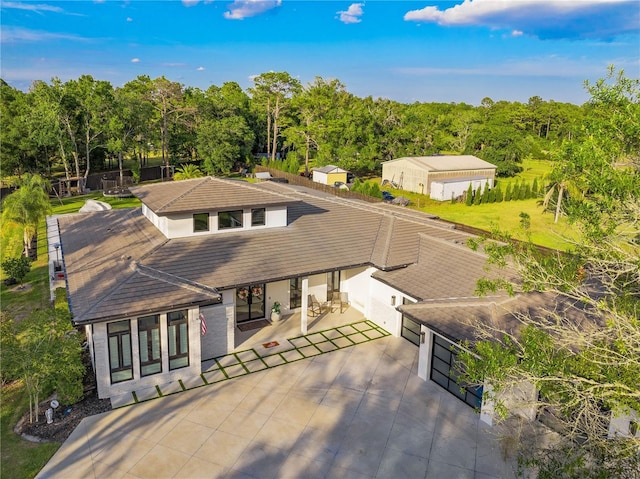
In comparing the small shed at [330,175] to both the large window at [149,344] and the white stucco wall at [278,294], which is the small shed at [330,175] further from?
the large window at [149,344]

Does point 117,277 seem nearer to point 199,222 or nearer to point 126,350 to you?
point 126,350

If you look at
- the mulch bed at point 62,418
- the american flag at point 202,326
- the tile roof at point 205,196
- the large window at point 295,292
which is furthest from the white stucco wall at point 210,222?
the mulch bed at point 62,418

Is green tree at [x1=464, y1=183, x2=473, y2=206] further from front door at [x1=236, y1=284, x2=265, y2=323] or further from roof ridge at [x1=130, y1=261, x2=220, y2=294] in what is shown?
roof ridge at [x1=130, y1=261, x2=220, y2=294]

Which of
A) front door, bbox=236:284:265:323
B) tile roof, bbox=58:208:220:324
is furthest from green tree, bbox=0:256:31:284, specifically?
front door, bbox=236:284:265:323

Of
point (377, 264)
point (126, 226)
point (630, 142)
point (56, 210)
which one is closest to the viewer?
point (630, 142)

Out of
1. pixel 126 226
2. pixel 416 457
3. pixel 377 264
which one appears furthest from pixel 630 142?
pixel 126 226

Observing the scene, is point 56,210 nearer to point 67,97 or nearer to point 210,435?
point 67,97

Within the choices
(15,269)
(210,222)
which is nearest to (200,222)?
(210,222)
